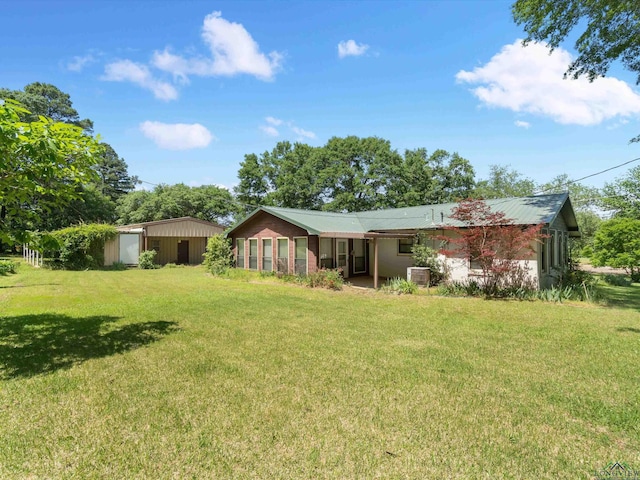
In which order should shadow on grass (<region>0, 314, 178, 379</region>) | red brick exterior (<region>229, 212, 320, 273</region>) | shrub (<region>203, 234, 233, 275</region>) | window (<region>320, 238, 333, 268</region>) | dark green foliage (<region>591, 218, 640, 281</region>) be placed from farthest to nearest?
shrub (<region>203, 234, 233, 275</region>) → dark green foliage (<region>591, 218, 640, 281</region>) → window (<region>320, 238, 333, 268</region>) → red brick exterior (<region>229, 212, 320, 273</region>) → shadow on grass (<region>0, 314, 178, 379</region>)

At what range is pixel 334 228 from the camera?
15.7 meters

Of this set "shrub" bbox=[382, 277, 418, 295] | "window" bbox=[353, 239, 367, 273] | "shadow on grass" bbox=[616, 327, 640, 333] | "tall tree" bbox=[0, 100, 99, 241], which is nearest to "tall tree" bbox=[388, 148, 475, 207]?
"window" bbox=[353, 239, 367, 273]

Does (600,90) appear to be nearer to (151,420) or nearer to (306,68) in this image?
(306,68)

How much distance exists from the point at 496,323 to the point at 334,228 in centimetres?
905

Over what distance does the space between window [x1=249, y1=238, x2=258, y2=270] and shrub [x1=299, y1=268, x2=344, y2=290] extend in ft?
16.4

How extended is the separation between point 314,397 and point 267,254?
46.1 feet

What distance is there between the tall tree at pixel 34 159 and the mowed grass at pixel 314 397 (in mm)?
2396

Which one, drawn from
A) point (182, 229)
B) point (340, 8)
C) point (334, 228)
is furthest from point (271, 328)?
point (182, 229)

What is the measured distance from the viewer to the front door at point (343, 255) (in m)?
16.4

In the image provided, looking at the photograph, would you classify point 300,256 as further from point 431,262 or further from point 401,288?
point 431,262

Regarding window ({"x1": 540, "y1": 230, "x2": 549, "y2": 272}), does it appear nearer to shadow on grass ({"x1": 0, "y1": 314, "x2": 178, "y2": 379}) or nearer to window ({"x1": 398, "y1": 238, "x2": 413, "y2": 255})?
window ({"x1": 398, "y1": 238, "x2": 413, "y2": 255})

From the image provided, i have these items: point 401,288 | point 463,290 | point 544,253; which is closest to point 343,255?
point 401,288

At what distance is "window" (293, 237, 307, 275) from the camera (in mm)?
15641

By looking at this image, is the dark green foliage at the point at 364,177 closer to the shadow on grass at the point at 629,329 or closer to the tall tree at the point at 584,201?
the tall tree at the point at 584,201
